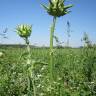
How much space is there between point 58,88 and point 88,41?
2690mm

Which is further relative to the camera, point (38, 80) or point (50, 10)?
point (38, 80)

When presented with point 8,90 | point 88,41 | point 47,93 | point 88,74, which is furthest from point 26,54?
point 88,41

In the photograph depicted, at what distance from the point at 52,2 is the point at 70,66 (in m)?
5.12

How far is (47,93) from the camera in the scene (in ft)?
11.4

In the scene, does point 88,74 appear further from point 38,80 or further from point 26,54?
point 26,54

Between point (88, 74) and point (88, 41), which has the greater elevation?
point (88, 41)

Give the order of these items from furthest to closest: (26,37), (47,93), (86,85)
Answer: (86,85) → (47,93) → (26,37)

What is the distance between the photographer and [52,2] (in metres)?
1.92

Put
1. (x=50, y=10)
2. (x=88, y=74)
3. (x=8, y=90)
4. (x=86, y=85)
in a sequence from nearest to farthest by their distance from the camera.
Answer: (x=50, y=10) → (x=8, y=90) → (x=86, y=85) → (x=88, y=74)

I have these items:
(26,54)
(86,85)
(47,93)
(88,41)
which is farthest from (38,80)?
(88,41)

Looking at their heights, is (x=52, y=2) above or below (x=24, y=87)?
above

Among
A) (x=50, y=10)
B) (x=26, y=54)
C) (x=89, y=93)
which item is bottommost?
(x=89, y=93)

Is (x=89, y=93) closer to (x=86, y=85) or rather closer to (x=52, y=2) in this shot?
(x=86, y=85)

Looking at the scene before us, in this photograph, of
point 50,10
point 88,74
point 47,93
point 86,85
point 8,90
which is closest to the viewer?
point 50,10
